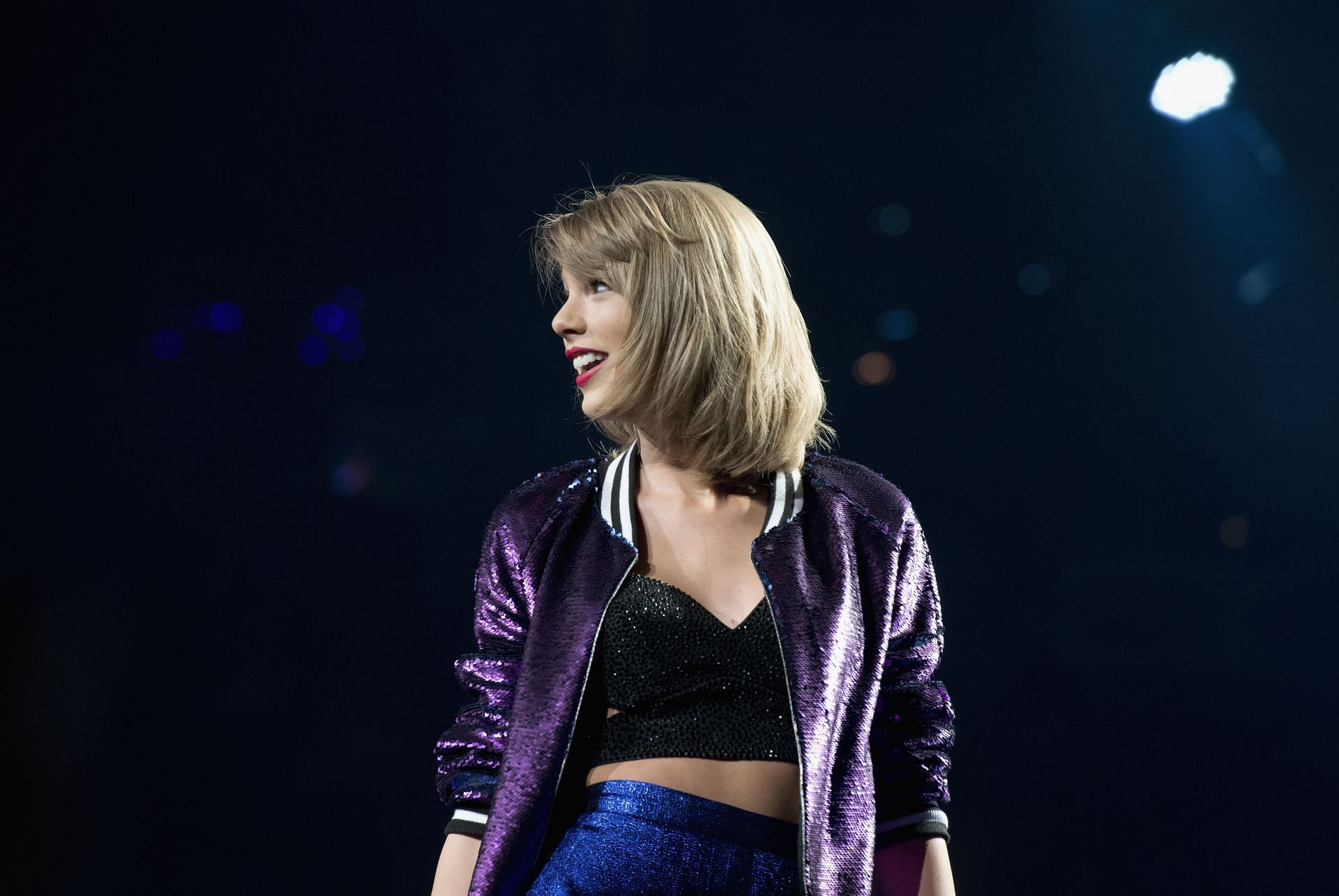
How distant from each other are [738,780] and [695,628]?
170 mm

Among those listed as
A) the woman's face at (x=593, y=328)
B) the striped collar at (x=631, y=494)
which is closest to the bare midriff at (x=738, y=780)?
the striped collar at (x=631, y=494)

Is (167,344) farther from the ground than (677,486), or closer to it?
farther from the ground

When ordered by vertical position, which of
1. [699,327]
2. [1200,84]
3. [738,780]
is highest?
[1200,84]

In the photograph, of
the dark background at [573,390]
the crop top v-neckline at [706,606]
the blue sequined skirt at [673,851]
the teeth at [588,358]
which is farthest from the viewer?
the dark background at [573,390]

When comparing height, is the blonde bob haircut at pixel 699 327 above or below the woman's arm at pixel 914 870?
above

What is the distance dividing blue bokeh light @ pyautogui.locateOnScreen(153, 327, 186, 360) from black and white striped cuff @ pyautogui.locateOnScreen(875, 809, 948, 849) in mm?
1496

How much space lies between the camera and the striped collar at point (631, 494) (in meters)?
1.36

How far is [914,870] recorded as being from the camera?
128 cm

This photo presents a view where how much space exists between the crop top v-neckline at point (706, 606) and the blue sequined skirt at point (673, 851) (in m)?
0.19

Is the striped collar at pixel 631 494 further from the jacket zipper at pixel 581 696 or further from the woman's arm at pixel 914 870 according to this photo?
the woman's arm at pixel 914 870

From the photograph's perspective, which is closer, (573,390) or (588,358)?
(588,358)

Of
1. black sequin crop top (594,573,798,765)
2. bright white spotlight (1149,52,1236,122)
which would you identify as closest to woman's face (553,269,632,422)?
black sequin crop top (594,573,798,765)

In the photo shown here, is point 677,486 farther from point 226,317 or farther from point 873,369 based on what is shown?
point 226,317

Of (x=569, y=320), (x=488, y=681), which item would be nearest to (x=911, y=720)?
(x=488, y=681)
